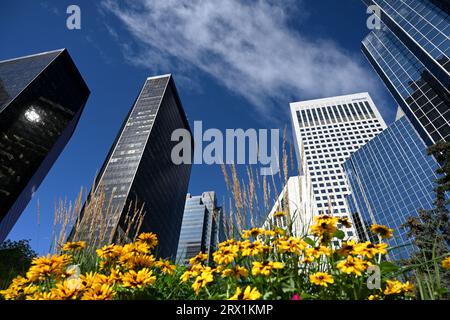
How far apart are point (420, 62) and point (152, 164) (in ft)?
186

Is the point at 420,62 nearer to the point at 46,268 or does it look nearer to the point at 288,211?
the point at 288,211

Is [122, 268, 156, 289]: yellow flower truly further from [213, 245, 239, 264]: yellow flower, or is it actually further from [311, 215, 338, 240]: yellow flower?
[311, 215, 338, 240]: yellow flower

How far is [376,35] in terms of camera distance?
41656 mm

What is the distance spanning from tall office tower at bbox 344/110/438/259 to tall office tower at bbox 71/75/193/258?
36.8 metres

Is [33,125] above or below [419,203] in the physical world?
above

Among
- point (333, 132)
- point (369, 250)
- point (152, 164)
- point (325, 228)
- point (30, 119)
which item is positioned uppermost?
point (333, 132)

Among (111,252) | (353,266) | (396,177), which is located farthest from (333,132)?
(111,252)

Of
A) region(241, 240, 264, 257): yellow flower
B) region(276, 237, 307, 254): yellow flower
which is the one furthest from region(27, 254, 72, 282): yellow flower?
region(276, 237, 307, 254): yellow flower

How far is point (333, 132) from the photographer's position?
203 ft

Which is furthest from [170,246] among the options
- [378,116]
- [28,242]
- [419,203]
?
[378,116]

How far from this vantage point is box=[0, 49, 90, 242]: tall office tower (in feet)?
148

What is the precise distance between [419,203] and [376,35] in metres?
28.3

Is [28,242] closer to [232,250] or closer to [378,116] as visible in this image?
[232,250]

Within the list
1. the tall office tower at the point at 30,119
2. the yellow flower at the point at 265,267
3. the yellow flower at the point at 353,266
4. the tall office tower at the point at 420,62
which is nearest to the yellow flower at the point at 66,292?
the yellow flower at the point at 265,267
